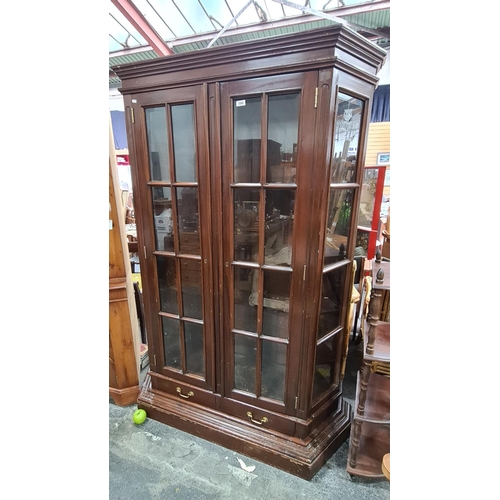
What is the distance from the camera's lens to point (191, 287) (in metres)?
1.37

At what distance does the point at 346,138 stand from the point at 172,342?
4.28ft

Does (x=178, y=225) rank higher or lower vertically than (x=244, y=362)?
higher

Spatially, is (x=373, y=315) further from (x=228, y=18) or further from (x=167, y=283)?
(x=228, y=18)

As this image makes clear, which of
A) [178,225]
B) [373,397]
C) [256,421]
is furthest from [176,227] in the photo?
[373,397]

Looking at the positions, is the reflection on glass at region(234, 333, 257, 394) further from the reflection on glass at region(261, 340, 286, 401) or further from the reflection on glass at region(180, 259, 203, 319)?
the reflection on glass at region(180, 259, 203, 319)

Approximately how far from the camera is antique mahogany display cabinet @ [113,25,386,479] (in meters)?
0.97

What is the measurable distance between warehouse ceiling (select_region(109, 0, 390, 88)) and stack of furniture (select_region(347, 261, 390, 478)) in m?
2.65
